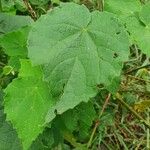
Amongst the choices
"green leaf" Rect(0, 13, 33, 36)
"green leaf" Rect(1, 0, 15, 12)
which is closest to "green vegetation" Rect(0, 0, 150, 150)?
"green leaf" Rect(0, 13, 33, 36)

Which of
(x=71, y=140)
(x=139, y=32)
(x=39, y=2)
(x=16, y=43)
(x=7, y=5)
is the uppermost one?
(x=139, y=32)

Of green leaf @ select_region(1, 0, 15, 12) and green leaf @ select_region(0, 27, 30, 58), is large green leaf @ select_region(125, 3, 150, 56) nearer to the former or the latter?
green leaf @ select_region(0, 27, 30, 58)

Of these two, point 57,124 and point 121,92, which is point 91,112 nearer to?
point 57,124

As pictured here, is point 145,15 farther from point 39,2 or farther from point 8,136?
point 39,2

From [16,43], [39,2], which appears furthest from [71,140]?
[39,2]

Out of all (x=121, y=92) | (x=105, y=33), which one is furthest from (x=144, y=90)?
(x=105, y=33)

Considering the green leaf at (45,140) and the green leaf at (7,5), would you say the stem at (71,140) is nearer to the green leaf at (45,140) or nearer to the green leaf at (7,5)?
the green leaf at (45,140)
